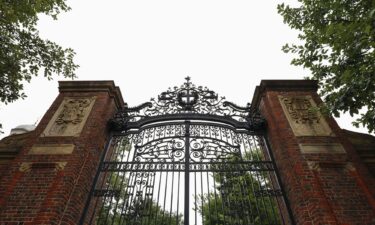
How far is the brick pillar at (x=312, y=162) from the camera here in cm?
445

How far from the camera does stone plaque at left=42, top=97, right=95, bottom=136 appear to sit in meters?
6.02

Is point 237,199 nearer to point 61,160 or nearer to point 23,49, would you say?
point 61,160

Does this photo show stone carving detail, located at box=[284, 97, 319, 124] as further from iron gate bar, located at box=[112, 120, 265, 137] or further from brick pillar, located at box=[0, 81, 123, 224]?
brick pillar, located at box=[0, 81, 123, 224]

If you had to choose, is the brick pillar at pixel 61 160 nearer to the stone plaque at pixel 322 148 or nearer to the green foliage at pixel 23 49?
the green foliage at pixel 23 49

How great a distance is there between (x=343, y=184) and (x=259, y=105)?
3136 mm

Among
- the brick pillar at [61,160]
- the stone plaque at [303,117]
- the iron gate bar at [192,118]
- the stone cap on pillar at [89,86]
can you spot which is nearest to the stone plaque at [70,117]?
the brick pillar at [61,160]

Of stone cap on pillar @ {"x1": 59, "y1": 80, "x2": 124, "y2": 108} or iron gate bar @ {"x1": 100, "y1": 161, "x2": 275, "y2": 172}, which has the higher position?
stone cap on pillar @ {"x1": 59, "y1": 80, "x2": 124, "y2": 108}

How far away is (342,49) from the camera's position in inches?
172

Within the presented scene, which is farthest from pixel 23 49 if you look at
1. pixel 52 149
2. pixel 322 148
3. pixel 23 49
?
pixel 322 148

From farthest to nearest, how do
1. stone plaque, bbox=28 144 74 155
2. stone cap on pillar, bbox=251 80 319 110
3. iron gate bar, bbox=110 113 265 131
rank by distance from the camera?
stone cap on pillar, bbox=251 80 319 110 < iron gate bar, bbox=110 113 265 131 < stone plaque, bbox=28 144 74 155

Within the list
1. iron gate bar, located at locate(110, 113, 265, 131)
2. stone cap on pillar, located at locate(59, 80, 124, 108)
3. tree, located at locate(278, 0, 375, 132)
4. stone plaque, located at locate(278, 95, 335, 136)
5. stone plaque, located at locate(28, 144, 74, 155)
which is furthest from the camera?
stone cap on pillar, located at locate(59, 80, 124, 108)

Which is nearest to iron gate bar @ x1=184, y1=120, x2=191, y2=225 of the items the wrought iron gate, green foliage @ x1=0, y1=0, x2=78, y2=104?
the wrought iron gate

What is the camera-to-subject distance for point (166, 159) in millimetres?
6086

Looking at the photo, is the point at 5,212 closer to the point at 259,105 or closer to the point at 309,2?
the point at 259,105
